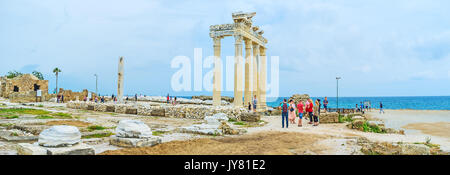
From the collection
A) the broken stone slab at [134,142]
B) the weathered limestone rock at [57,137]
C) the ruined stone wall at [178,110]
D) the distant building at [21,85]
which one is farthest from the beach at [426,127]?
the distant building at [21,85]

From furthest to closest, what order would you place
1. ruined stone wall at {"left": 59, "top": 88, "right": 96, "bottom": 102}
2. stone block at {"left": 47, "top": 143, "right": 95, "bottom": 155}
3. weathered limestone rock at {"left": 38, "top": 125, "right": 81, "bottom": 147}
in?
ruined stone wall at {"left": 59, "top": 88, "right": 96, "bottom": 102} < weathered limestone rock at {"left": 38, "top": 125, "right": 81, "bottom": 147} < stone block at {"left": 47, "top": 143, "right": 95, "bottom": 155}

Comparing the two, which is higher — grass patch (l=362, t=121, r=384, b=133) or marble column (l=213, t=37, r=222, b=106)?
marble column (l=213, t=37, r=222, b=106)

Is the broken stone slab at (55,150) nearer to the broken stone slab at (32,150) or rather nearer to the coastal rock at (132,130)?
the broken stone slab at (32,150)

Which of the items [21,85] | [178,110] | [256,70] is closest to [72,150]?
[178,110]

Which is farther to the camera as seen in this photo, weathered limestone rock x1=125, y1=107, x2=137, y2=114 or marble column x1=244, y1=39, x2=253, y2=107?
marble column x1=244, y1=39, x2=253, y2=107

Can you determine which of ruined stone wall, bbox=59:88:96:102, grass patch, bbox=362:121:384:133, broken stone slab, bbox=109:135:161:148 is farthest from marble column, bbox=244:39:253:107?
ruined stone wall, bbox=59:88:96:102

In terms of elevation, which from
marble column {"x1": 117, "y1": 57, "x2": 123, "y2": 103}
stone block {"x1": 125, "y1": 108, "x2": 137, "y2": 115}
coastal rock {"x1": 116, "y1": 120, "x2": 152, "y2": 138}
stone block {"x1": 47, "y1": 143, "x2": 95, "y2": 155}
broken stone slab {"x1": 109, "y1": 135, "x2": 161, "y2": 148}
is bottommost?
stone block {"x1": 125, "y1": 108, "x2": 137, "y2": 115}

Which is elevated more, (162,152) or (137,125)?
(137,125)

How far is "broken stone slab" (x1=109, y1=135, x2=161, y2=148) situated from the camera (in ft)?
22.5

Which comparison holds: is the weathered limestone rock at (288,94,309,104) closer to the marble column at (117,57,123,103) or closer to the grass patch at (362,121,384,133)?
the grass patch at (362,121,384,133)
